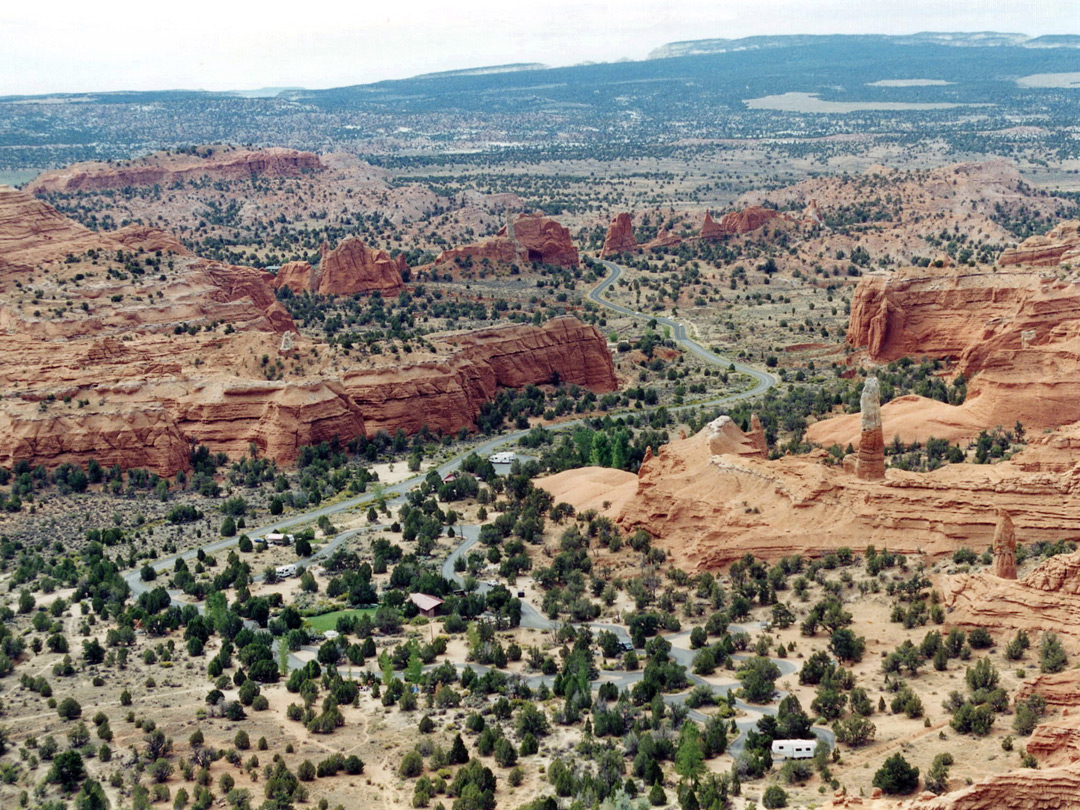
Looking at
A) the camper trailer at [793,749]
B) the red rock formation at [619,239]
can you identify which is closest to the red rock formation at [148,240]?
the red rock formation at [619,239]

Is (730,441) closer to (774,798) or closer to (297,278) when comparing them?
(774,798)

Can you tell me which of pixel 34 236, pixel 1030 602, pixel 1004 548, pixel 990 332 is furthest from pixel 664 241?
pixel 1030 602

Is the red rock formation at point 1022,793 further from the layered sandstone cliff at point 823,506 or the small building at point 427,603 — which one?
the small building at point 427,603

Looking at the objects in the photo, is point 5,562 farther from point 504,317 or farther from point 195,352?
point 504,317

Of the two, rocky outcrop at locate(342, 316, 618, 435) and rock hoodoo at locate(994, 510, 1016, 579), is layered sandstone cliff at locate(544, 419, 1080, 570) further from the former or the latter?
rocky outcrop at locate(342, 316, 618, 435)

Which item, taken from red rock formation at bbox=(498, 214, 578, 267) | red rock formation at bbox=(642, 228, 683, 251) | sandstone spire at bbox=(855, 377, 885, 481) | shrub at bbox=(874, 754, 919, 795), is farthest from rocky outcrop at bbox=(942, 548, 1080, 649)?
red rock formation at bbox=(642, 228, 683, 251)

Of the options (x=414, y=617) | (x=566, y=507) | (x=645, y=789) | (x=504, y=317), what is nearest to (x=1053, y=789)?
(x=645, y=789)
